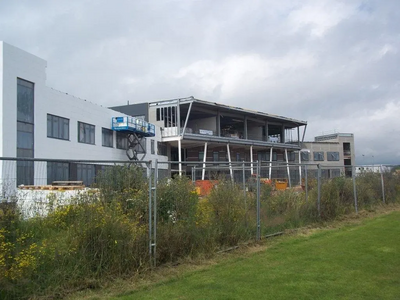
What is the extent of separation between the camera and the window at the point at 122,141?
3893cm

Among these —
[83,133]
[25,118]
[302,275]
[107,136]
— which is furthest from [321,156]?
[302,275]

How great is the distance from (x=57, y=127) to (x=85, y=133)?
13.0ft

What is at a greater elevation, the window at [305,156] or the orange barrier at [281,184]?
the window at [305,156]

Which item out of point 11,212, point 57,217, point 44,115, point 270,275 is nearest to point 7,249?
point 11,212

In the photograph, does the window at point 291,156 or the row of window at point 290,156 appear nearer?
the row of window at point 290,156

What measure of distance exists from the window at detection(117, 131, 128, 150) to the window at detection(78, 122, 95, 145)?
4.64 metres

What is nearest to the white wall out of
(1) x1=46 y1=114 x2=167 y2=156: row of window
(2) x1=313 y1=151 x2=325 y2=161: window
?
(1) x1=46 y1=114 x2=167 y2=156: row of window

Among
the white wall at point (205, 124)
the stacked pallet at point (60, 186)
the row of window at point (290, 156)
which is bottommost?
the stacked pallet at point (60, 186)

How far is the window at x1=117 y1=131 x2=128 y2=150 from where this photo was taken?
38.9m

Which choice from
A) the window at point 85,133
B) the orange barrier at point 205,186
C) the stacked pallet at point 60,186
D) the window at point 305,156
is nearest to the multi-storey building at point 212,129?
the window at point 305,156

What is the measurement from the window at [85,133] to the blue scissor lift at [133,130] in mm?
3394

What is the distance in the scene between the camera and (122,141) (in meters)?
39.6

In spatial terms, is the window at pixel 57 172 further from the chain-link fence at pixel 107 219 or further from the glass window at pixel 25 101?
the glass window at pixel 25 101

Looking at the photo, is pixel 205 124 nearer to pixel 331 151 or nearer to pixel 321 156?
pixel 321 156
